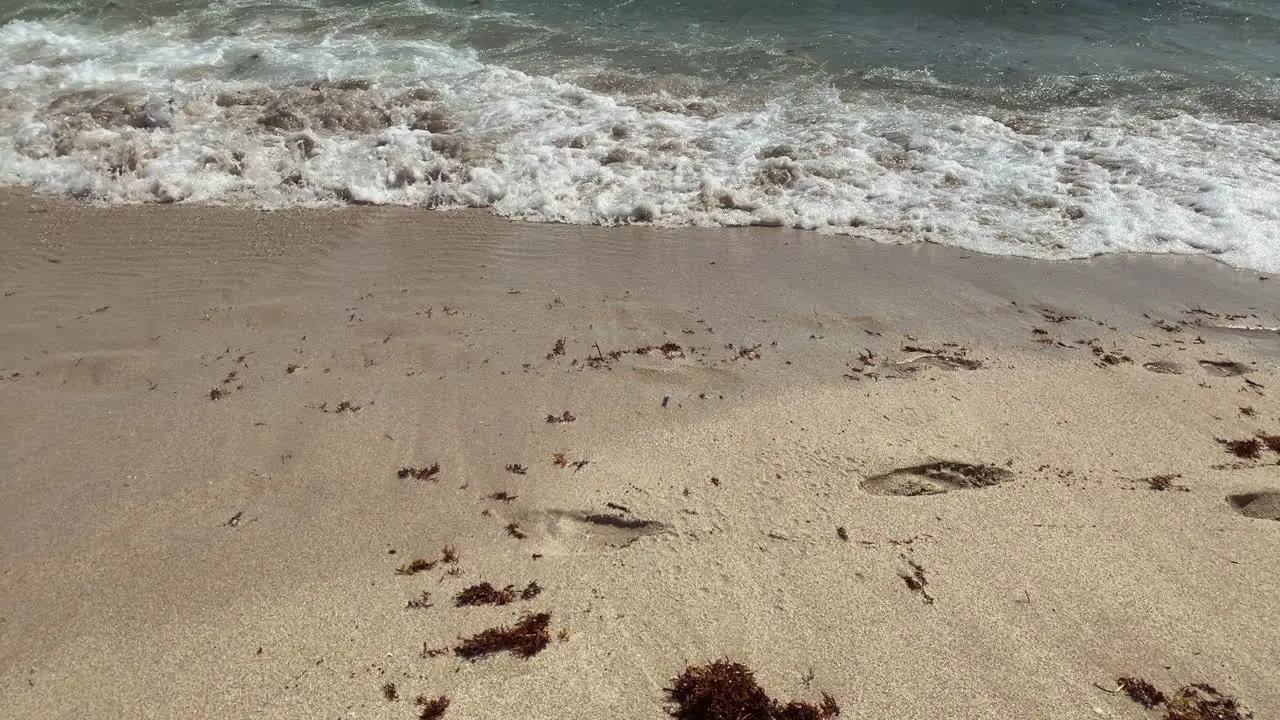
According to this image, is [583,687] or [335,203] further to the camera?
[335,203]

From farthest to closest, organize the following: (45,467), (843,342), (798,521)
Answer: (843,342)
(45,467)
(798,521)

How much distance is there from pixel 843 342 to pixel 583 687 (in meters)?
2.96

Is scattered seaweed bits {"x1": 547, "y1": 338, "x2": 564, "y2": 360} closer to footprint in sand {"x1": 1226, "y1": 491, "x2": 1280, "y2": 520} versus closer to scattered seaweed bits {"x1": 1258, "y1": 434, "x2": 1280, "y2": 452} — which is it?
footprint in sand {"x1": 1226, "y1": 491, "x2": 1280, "y2": 520}

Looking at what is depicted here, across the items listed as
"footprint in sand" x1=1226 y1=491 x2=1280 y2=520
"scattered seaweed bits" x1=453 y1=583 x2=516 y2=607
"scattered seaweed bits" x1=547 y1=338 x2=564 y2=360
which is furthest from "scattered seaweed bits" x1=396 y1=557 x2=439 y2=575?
"footprint in sand" x1=1226 y1=491 x2=1280 y2=520

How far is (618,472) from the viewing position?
377 cm

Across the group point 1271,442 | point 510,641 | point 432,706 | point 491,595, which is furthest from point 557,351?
point 1271,442

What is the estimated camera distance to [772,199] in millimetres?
6836

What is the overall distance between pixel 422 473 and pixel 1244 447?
4264 mm

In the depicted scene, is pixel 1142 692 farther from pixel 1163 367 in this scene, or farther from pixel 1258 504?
pixel 1163 367

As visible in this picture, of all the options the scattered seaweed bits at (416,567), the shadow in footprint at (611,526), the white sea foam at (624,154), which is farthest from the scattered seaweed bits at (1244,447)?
the scattered seaweed bits at (416,567)

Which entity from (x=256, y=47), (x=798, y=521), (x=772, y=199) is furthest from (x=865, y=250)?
(x=256, y=47)

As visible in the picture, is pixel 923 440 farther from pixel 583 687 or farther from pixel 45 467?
pixel 45 467

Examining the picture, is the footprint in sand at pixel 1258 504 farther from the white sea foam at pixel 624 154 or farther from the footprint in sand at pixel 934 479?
the white sea foam at pixel 624 154

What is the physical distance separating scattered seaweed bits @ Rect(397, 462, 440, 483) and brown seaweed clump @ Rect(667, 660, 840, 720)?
1616mm
